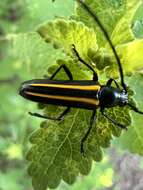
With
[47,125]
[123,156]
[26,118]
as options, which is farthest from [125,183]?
[47,125]

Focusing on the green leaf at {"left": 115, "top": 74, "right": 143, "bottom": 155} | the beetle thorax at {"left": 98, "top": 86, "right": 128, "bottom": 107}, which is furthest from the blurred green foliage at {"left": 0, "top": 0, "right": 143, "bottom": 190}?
the beetle thorax at {"left": 98, "top": 86, "right": 128, "bottom": 107}

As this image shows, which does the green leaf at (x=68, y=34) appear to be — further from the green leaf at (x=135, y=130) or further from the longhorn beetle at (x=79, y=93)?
the green leaf at (x=135, y=130)

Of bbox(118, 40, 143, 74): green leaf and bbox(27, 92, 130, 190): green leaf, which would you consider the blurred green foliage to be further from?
bbox(27, 92, 130, 190): green leaf

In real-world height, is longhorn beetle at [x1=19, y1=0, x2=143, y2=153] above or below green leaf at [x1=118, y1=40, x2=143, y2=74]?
below

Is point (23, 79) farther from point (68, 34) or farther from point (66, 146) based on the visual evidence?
point (68, 34)

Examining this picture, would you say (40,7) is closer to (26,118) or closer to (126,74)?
(126,74)
